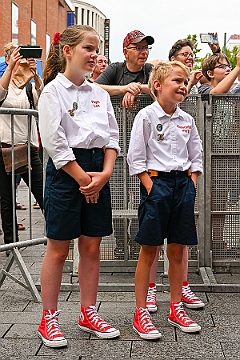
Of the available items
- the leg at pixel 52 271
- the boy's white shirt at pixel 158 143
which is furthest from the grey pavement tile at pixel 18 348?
the boy's white shirt at pixel 158 143

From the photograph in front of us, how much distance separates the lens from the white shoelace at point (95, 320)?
4.42 metres

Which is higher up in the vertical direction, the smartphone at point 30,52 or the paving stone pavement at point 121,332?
the smartphone at point 30,52

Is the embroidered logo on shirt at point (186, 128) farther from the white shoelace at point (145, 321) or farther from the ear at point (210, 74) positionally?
the ear at point (210, 74)

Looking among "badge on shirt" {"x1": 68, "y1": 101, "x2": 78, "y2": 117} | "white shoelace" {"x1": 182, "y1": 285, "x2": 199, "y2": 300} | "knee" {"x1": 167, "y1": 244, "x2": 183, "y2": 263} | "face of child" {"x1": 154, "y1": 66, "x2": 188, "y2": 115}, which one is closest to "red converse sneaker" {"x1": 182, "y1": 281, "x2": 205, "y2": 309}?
"white shoelace" {"x1": 182, "y1": 285, "x2": 199, "y2": 300}

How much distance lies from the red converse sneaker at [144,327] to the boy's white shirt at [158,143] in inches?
39.0

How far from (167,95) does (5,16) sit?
93.5 feet

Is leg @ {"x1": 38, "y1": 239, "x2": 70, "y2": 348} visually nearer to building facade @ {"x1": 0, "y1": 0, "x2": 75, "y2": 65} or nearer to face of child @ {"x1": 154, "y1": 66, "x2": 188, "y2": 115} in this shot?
face of child @ {"x1": 154, "y1": 66, "x2": 188, "y2": 115}

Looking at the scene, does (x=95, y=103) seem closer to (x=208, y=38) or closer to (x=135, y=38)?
(x=135, y=38)

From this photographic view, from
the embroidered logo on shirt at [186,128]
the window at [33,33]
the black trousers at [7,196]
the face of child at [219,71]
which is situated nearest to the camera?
the embroidered logo on shirt at [186,128]

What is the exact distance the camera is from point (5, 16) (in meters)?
31.4

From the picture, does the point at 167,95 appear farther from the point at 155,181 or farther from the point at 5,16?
the point at 5,16

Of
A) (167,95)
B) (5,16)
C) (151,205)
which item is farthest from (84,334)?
(5,16)

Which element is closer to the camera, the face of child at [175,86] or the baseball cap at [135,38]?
the face of child at [175,86]

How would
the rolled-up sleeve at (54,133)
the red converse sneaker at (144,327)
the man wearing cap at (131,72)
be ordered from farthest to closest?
the man wearing cap at (131,72)
the red converse sneaker at (144,327)
the rolled-up sleeve at (54,133)
